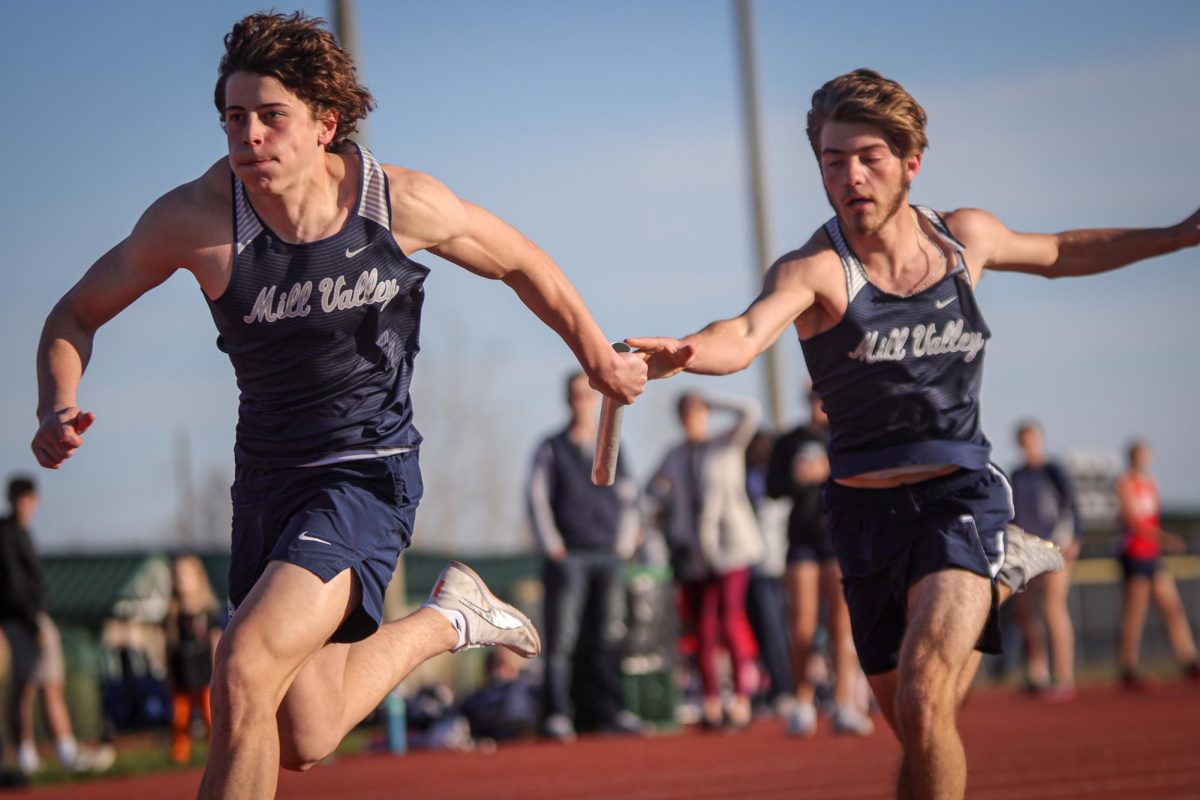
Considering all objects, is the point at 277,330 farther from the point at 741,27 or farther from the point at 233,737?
the point at 741,27

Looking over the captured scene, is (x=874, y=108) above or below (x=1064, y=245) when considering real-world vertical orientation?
above

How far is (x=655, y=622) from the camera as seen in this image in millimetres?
14297

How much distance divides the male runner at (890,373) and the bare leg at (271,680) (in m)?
1.54

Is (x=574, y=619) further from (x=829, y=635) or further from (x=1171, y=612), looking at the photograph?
(x=1171, y=612)

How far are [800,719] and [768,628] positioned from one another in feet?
4.67

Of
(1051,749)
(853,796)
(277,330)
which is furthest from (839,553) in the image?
(1051,749)

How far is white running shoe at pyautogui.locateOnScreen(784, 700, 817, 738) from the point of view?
468 inches

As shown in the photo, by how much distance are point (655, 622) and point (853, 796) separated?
6316 mm

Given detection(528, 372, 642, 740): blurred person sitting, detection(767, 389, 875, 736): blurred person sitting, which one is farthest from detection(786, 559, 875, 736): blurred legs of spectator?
detection(528, 372, 642, 740): blurred person sitting

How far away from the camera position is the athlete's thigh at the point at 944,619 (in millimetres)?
4930

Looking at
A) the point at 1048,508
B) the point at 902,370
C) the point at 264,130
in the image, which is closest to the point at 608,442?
the point at 902,370

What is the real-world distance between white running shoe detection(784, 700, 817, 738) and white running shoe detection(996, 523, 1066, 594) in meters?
6.36

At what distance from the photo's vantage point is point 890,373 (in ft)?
17.5

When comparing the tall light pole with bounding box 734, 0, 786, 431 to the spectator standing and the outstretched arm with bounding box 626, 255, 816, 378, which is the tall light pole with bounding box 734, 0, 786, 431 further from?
the outstretched arm with bounding box 626, 255, 816, 378
